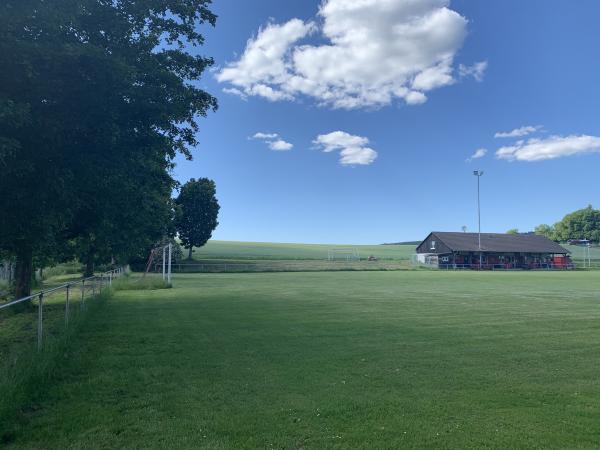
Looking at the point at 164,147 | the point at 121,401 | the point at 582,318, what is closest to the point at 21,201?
the point at 164,147

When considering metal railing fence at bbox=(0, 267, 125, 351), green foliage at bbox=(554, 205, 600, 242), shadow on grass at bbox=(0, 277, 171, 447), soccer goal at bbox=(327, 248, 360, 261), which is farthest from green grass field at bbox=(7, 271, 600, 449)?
green foliage at bbox=(554, 205, 600, 242)

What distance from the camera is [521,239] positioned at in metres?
78.6

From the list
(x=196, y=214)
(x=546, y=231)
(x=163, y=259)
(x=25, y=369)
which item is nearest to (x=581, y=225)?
(x=546, y=231)

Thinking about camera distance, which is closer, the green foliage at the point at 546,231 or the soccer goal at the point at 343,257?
the soccer goal at the point at 343,257

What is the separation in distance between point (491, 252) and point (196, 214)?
160ft

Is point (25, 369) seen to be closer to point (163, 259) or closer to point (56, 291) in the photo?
point (56, 291)

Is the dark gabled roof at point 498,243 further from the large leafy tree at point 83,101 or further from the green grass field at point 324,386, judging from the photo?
the large leafy tree at point 83,101

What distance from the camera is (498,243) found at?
246 ft

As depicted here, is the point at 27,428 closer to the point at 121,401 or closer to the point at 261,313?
the point at 121,401

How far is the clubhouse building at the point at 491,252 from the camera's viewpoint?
70.1m

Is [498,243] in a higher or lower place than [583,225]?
lower

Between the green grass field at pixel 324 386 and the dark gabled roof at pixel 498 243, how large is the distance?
62934mm

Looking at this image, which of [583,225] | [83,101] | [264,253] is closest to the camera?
[83,101]

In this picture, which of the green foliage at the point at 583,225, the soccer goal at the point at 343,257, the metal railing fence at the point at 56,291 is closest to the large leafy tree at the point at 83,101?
the metal railing fence at the point at 56,291
